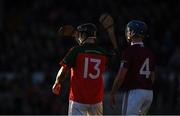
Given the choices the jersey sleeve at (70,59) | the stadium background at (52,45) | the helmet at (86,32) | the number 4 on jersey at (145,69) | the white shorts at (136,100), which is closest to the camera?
the white shorts at (136,100)

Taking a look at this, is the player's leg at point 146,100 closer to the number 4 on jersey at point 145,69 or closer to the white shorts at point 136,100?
the white shorts at point 136,100

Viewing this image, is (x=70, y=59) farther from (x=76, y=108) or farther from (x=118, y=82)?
(x=118, y=82)

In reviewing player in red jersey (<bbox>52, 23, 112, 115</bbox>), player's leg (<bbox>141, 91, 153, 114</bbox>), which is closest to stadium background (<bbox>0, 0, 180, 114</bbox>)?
player in red jersey (<bbox>52, 23, 112, 115</bbox>)

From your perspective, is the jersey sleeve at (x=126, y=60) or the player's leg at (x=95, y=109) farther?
the player's leg at (x=95, y=109)

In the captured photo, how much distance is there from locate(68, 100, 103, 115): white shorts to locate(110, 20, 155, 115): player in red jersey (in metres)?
0.61

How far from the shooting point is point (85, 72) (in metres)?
11.2

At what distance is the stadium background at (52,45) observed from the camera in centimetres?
1894

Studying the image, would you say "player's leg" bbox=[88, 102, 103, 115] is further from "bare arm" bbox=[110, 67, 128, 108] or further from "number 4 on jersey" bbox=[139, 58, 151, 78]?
"number 4 on jersey" bbox=[139, 58, 151, 78]

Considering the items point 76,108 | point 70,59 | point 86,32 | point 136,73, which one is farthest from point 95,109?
point 86,32

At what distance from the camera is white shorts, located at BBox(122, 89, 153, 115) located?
10.7 m

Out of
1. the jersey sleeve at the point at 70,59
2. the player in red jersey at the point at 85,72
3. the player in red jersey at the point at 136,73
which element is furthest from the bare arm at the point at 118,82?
the jersey sleeve at the point at 70,59

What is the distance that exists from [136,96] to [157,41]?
1007 centimetres

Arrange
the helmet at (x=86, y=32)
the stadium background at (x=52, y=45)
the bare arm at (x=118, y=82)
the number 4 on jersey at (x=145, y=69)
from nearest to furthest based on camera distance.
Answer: the bare arm at (x=118, y=82) < the number 4 on jersey at (x=145, y=69) < the helmet at (x=86, y=32) < the stadium background at (x=52, y=45)

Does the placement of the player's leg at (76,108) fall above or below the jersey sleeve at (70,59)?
below
